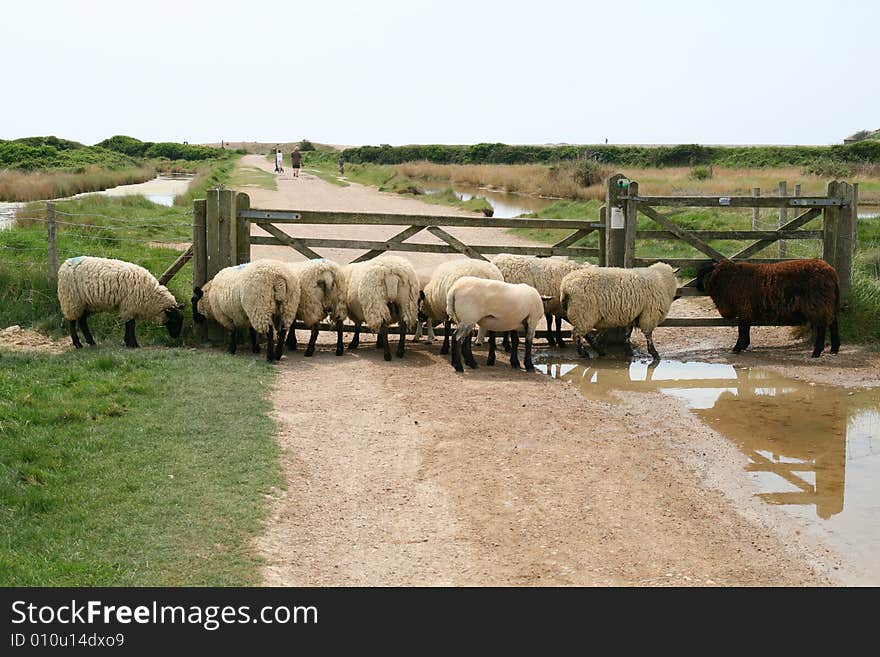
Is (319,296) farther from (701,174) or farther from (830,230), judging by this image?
(701,174)

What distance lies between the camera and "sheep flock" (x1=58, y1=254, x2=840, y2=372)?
1282 cm

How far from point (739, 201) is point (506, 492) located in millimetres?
8375

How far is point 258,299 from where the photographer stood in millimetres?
12758

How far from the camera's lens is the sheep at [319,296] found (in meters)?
13.4

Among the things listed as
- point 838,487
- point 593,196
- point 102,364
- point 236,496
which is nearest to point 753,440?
point 838,487

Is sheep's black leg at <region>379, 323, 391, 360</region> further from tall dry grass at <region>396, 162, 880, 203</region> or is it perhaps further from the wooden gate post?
tall dry grass at <region>396, 162, 880, 203</region>

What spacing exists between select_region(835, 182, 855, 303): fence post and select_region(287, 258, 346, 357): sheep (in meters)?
7.70

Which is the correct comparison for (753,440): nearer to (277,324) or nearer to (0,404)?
(277,324)

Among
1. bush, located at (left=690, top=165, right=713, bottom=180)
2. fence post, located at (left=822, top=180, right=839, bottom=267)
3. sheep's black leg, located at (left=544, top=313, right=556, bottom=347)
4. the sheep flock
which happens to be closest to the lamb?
the sheep flock

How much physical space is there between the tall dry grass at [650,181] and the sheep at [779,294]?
50.5 ft

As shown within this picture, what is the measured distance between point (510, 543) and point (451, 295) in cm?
611

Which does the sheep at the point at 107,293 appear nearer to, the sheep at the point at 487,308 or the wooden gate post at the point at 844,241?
the sheep at the point at 487,308

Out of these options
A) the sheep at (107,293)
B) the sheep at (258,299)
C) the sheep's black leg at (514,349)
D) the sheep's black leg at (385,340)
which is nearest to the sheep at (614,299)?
the sheep's black leg at (514,349)
